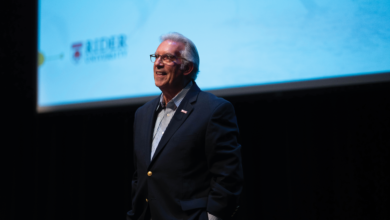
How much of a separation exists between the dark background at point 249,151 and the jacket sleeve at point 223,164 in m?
0.95

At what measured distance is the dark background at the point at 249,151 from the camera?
1.91 metres

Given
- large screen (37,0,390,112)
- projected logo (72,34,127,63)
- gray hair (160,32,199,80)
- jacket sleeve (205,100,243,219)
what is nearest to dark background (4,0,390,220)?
large screen (37,0,390,112)

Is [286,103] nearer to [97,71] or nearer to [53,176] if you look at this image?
[97,71]

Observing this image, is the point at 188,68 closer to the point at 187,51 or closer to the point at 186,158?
the point at 187,51

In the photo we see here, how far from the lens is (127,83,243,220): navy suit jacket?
1.14 meters

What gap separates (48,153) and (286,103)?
228 centimetres

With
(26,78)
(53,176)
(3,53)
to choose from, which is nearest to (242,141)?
(53,176)

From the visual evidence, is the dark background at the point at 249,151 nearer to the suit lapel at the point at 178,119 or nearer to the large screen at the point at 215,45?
the large screen at the point at 215,45

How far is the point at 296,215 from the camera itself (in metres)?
2.05

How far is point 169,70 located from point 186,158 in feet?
1.26

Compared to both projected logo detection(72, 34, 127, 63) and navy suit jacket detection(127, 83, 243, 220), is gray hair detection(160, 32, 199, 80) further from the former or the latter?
projected logo detection(72, 34, 127, 63)

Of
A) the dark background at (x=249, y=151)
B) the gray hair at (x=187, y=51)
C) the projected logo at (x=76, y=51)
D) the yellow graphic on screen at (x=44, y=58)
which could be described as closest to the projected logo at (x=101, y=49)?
the projected logo at (x=76, y=51)

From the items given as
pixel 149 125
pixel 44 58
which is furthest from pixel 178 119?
pixel 44 58

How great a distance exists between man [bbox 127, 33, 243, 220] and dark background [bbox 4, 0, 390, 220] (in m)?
0.93
